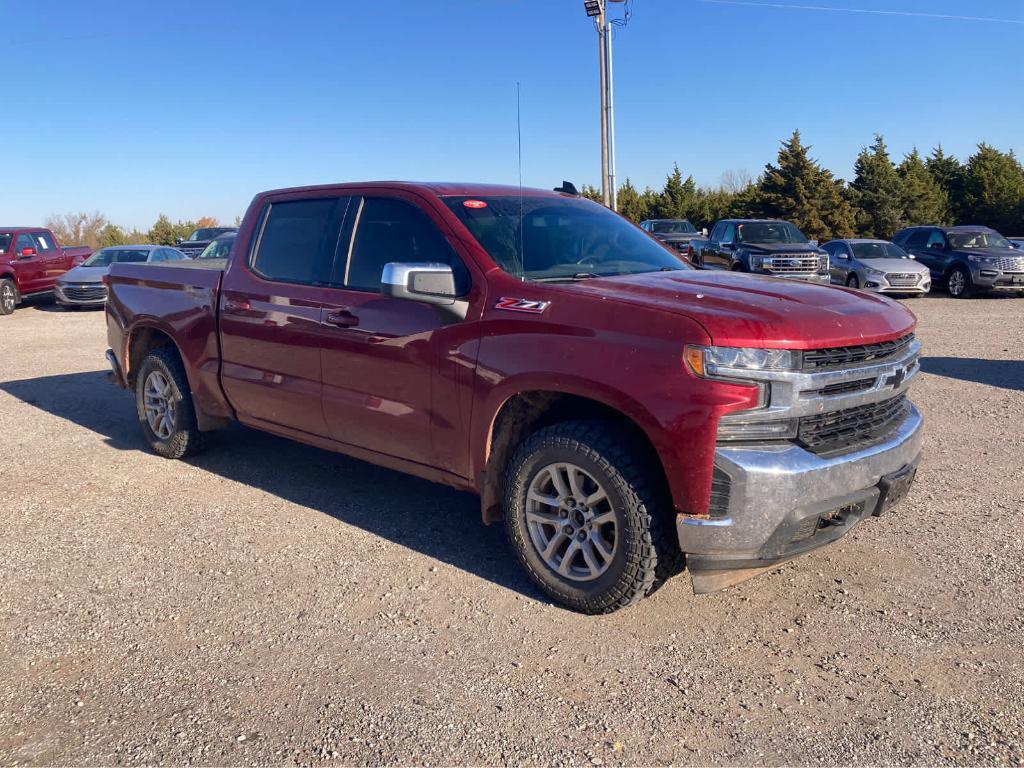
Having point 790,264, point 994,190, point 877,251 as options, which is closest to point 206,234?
point 790,264

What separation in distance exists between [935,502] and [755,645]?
7.29 feet

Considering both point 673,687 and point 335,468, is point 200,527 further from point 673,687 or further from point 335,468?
point 673,687

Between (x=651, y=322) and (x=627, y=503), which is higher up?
(x=651, y=322)

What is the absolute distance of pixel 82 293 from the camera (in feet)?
63.2

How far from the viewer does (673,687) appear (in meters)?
3.27

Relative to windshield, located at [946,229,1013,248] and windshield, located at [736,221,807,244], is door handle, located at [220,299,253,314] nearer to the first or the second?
windshield, located at [736,221,807,244]

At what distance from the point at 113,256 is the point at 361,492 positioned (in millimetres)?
17287

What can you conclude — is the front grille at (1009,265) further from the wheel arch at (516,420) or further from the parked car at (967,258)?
the wheel arch at (516,420)

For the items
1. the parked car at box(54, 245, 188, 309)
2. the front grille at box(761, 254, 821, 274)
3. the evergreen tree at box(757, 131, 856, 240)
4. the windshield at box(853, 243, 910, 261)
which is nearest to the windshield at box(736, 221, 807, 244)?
the front grille at box(761, 254, 821, 274)

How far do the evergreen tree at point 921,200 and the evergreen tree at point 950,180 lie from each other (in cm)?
35

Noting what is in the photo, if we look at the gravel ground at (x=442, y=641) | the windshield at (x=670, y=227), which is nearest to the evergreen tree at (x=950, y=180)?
the windshield at (x=670, y=227)

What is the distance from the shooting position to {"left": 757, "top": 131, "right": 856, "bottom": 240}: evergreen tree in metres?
41.2

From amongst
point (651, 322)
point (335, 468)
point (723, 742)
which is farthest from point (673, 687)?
point (335, 468)

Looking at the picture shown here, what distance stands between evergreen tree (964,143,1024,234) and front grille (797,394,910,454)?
136 ft
